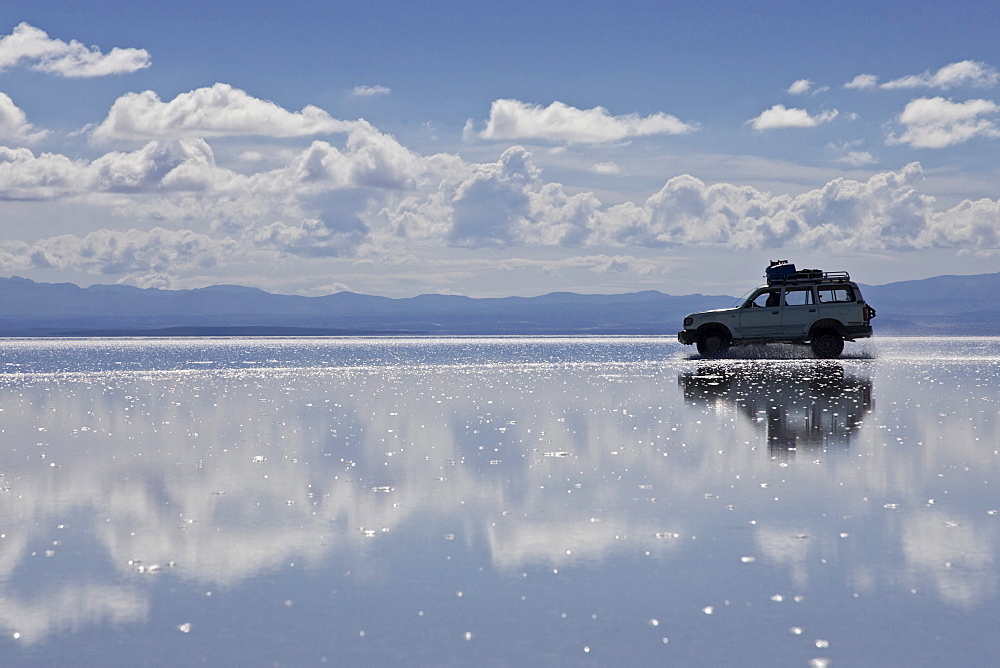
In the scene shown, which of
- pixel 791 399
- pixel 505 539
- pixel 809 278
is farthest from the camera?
pixel 809 278

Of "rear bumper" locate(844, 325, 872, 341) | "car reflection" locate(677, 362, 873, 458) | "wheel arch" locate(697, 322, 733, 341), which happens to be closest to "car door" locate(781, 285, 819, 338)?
"rear bumper" locate(844, 325, 872, 341)

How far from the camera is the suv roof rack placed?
119 ft

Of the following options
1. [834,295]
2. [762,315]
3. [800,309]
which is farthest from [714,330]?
[834,295]

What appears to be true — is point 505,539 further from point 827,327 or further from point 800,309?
point 827,327

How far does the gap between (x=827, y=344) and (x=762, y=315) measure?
95.8 inches

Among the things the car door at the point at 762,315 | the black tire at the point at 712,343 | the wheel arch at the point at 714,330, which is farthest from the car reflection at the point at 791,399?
the black tire at the point at 712,343

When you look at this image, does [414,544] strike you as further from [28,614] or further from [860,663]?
[860,663]

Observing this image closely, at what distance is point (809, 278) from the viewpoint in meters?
36.4

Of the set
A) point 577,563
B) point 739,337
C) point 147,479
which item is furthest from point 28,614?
point 739,337

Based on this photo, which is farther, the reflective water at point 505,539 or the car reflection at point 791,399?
the car reflection at point 791,399

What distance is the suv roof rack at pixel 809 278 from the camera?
119 ft

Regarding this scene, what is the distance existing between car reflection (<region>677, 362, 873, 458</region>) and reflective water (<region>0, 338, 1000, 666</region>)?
163 mm

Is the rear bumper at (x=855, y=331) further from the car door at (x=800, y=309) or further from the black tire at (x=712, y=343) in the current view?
the black tire at (x=712, y=343)

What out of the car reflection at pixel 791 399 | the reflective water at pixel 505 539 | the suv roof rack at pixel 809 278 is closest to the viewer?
the reflective water at pixel 505 539
